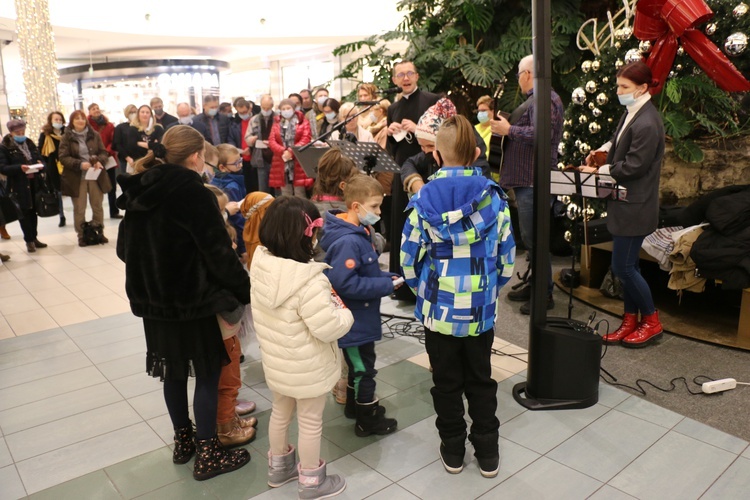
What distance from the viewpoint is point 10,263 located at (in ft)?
22.0

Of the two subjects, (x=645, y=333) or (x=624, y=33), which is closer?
(x=645, y=333)

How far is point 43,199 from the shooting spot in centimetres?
727

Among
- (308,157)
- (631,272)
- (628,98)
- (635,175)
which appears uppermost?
(628,98)

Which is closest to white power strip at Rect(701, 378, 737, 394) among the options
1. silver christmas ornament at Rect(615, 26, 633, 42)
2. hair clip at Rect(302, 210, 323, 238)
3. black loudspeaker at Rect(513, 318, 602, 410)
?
black loudspeaker at Rect(513, 318, 602, 410)

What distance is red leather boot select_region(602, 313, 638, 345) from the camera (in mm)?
3865

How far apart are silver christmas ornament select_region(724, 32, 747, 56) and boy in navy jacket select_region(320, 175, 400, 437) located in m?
2.68

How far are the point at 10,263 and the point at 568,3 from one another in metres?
6.59

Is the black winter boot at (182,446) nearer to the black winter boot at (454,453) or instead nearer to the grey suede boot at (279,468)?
the grey suede boot at (279,468)

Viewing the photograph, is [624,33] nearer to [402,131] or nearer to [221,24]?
[402,131]

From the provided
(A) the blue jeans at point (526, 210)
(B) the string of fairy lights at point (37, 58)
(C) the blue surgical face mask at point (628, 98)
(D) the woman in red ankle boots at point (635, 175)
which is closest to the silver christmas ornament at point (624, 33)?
(D) the woman in red ankle boots at point (635, 175)

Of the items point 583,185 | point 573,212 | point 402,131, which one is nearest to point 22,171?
point 402,131

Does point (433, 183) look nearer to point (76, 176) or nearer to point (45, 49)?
point (76, 176)

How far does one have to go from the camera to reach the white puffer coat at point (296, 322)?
2.20 meters

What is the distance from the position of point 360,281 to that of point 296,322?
1.51 feet
